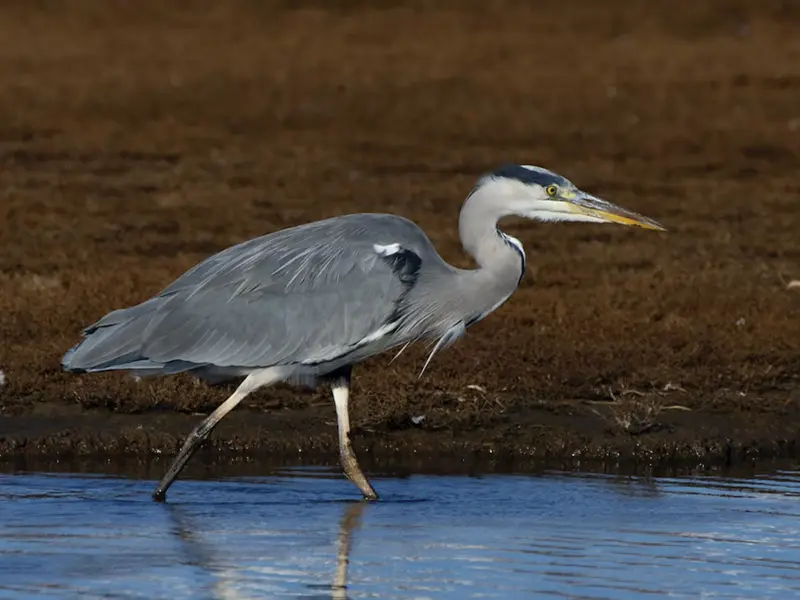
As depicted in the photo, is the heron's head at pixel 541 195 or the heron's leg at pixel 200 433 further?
the heron's head at pixel 541 195

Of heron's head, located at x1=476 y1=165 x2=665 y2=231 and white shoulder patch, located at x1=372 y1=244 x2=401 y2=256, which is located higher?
heron's head, located at x1=476 y1=165 x2=665 y2=231

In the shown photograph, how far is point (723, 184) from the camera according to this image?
16062 millimetres

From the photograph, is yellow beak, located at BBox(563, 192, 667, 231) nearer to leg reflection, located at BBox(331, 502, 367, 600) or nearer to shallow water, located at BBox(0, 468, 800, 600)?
shallow water, located at BBox(0, 468, 800, 600)

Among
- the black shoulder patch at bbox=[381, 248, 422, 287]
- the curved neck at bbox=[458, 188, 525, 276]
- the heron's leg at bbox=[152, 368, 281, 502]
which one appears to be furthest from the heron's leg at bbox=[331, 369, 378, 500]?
the curved neck at bbox=[458, 188, 525, 276]

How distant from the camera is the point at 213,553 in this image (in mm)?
6684

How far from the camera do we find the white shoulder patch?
25.6ft

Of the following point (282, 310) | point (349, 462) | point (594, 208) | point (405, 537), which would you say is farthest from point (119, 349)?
point (594, 208)

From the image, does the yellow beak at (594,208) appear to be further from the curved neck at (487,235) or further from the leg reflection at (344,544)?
the leg reflection at (344,544)

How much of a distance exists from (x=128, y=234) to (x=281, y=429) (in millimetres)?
4787

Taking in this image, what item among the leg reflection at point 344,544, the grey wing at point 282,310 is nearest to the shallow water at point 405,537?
the leg reflection at point 344,544

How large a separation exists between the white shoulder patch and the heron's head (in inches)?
17.0

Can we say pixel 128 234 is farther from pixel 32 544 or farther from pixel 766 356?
pixel 32 544

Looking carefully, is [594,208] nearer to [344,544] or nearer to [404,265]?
[404,265]

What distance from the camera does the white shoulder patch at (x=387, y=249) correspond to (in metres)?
7.80
